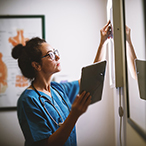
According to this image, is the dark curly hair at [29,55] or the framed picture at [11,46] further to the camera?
the framed picture at [11,46]

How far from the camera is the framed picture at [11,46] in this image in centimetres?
171

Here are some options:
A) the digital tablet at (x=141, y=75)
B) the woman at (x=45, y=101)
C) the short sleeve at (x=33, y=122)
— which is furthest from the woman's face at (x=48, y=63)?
the digital tablet at (x=141, y=75)

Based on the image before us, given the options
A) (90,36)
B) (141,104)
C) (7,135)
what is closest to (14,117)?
(7,135)

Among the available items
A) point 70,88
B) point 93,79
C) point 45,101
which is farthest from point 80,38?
point 93,79

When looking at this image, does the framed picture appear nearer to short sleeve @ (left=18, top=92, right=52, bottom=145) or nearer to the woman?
the woman

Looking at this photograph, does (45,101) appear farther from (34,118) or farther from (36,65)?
(36,65)

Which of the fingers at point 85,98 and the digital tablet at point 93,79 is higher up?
the digital tablet at point 93,79

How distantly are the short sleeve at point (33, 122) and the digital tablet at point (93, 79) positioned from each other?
0.32 m

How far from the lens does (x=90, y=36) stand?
1757mm

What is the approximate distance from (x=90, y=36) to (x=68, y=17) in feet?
1.03

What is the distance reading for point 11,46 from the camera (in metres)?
1.73

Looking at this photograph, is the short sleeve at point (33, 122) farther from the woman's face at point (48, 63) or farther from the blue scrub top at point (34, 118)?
the woman's face at point (48, 63)

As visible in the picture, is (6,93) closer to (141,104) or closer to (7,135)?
(7,135)

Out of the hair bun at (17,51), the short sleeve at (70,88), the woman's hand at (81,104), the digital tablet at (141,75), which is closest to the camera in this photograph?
the digital tablet at (141,75)
